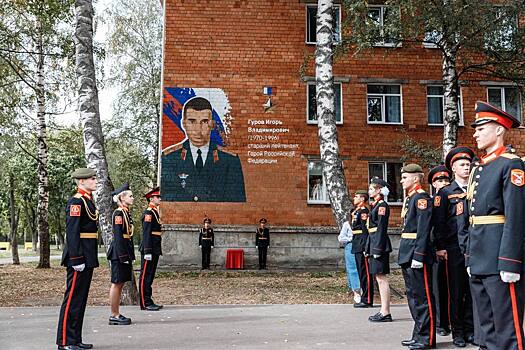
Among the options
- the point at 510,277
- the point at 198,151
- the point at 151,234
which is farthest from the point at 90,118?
the point at 198,151

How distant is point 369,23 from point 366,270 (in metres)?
9.32

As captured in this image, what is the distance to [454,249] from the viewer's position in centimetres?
757

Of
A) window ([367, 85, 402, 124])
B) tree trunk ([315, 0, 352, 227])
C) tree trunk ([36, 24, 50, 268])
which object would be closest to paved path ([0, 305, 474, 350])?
tree trunk ([315, 0, 352, 227])

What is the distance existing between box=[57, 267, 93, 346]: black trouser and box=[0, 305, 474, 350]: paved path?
0.32 metres

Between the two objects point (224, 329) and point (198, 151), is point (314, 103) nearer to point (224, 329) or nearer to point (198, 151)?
point (198, 151)

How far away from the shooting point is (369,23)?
17.1 metres

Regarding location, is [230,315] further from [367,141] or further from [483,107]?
[367,141]

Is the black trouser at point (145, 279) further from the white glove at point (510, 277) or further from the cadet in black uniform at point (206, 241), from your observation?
the cadet in black uniform at point (206, 241)

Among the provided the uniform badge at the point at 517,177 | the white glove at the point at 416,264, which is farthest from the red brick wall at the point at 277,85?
the uniform badge at the point at 517,177

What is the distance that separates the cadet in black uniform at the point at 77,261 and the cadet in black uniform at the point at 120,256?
1.30 metres

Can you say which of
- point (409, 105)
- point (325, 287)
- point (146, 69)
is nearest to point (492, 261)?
point (325, 287)

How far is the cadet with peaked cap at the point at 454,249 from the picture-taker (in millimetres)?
7301

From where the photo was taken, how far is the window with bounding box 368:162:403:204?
2306 centimetres

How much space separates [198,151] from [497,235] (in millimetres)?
18017
